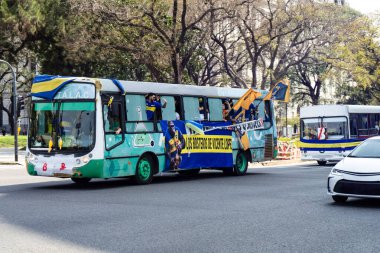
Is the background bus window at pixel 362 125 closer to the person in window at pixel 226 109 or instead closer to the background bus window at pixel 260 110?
the background bus window at pixel 260 110

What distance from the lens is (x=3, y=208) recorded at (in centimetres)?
1304

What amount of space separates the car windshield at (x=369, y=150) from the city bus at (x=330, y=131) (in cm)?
1772

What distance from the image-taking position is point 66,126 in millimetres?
17781

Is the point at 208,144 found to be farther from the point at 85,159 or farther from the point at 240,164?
the point at 85,159

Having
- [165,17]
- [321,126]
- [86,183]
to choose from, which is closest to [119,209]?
[86,183]

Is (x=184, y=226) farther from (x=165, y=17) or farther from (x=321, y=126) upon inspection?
(x=165, y=17)

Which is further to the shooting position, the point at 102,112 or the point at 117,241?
the point at 102,112

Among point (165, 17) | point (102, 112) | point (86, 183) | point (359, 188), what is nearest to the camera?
point (359, 188)

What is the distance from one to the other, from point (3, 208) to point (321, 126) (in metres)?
22.4

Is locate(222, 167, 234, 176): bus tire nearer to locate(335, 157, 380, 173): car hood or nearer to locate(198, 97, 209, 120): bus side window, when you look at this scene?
locate(198, 97, 209, 120): bus side window

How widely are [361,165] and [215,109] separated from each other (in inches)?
404

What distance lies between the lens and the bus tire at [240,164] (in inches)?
945

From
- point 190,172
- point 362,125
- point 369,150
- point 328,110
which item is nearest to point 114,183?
point 190,172

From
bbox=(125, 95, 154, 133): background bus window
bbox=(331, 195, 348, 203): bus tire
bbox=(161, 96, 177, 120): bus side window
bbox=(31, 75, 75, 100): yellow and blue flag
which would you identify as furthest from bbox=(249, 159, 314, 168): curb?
bbox=(331, 195, 348, 203): bus tire
